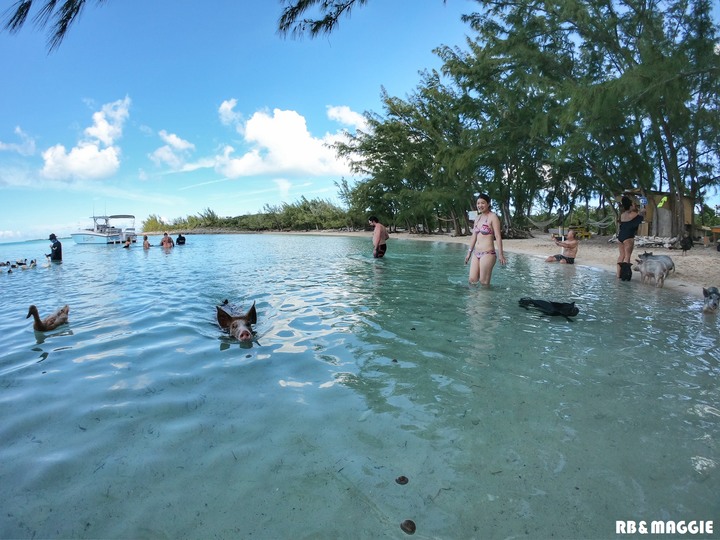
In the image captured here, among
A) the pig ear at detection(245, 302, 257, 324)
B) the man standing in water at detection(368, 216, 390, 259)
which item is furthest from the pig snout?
the man standing in water at detection(368, 216, 390, 259)

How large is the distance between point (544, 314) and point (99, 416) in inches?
254

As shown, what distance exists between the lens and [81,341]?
5.56m

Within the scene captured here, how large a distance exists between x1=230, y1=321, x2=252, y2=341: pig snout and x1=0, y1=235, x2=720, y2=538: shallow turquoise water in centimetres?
18

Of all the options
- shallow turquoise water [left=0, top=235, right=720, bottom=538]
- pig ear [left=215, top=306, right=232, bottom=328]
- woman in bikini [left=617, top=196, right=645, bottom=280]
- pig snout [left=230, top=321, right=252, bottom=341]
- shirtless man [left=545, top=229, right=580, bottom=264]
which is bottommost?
shallow turquoise water [left=0, top=235, right=720, bottom=538]

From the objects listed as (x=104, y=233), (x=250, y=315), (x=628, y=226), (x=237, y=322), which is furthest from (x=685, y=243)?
(x=104, y=233)

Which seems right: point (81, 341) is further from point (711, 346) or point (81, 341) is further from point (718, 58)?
point (718, 58)

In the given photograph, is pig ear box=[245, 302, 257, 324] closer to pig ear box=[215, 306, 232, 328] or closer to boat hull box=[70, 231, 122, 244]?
pig ear box=[215, 306, 232, 328]

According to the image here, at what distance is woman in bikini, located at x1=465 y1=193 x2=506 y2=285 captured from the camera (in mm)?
8578

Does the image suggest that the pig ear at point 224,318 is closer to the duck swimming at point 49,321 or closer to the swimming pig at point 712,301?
the duck swimming at point 49,321

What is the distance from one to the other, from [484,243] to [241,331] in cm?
603

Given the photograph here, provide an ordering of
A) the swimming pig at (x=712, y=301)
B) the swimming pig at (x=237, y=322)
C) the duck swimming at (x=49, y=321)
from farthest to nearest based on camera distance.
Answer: the swimming pig at (x=712, y=301)
the duck swimming at (x=49, y=321)
the swimming pig at (x=237, y=322)

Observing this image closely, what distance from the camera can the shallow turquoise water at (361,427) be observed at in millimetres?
2170

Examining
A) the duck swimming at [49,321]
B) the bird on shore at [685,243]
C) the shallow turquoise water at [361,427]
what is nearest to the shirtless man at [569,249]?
the bird on shore at [685,243]

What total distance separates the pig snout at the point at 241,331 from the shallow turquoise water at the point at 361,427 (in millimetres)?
179
